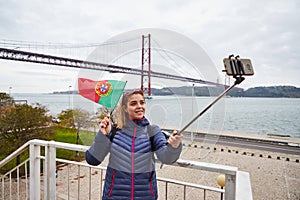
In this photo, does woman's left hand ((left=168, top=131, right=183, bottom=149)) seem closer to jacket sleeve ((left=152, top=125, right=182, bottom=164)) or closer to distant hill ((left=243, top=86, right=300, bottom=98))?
jacket sleeve ((left=152, top=125, right=182, bottom=164))

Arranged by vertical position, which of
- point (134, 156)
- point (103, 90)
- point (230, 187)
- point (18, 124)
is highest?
point (103, 90)

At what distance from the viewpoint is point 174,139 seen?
0.76 metres

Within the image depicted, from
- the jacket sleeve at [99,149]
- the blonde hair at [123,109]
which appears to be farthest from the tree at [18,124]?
the blonde hair at [123,109]

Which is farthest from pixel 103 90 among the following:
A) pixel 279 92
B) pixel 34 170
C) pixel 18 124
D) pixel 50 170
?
pixel 18 124

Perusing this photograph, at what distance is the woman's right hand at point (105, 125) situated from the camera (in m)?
0.79

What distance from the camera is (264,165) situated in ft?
28.8

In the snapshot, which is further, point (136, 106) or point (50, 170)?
point (50, 170)

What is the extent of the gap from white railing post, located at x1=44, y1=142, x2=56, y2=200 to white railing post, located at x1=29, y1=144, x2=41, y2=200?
0.34 ft

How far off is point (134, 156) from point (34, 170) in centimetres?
112

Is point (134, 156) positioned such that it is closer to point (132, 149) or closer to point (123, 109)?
point (132, 149)

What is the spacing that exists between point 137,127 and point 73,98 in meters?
0.26

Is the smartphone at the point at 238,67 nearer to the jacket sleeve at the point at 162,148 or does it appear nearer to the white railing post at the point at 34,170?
the jacket sleeve at the point at 162,148

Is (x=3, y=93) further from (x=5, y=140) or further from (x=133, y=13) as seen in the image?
(x=133, y=13)

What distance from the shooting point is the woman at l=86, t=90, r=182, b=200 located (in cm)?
81
